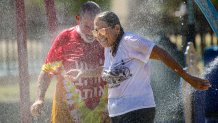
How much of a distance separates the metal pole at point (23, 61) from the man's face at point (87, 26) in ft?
4.05

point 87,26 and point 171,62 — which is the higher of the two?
point 87,26

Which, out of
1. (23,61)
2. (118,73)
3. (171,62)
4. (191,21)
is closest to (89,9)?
(118,73)

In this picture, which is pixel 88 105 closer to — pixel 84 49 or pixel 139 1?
pixel 84 49

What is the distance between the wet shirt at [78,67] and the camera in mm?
6242

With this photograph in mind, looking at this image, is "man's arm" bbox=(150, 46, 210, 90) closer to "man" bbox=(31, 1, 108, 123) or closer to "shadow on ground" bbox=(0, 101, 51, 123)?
"man" bbox=(31, 1, 108, 123)

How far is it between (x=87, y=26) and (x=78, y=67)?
358 millimetres

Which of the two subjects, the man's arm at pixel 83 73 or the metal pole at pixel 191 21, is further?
the metal pole at pixel 191 21

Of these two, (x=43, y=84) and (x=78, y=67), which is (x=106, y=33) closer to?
(x=78, y=67)

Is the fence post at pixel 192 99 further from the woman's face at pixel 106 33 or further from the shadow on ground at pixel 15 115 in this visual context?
the woman's face at pixel 106 33

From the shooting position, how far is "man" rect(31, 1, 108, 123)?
6.23m

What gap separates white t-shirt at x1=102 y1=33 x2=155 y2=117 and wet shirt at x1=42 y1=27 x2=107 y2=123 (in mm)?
843

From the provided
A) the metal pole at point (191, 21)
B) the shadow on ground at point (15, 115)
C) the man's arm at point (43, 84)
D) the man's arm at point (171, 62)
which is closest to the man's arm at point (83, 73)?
the man's arm at point (43, 84)

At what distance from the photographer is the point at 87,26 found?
6203 millimetres

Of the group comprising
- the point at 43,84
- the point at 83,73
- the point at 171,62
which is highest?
the point at 171,62
